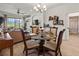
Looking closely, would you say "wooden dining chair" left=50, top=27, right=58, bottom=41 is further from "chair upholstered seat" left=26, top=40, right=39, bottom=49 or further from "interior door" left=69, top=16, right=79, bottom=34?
"chair upholstered seat" left=26, top=40, right=39, bottom=49

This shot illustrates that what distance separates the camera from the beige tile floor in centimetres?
246

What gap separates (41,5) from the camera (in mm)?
2424

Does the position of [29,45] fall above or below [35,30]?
below

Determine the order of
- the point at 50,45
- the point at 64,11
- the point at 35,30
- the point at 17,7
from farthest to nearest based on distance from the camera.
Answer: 1. the point at 50,45
2. the point at 35,30
3. the point at 64,11
4. the point at 17,7

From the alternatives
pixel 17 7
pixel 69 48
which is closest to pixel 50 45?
pixel 69 48

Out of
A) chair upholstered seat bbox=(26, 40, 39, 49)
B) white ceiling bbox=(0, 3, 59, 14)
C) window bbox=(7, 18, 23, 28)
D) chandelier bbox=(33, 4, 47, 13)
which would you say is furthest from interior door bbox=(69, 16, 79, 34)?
window bbox=(7, 18, 23, 28)

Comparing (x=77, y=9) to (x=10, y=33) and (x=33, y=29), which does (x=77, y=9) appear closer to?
(x=33, y=29)

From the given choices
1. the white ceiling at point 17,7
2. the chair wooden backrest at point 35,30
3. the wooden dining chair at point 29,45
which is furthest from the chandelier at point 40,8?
the wooden dining chair at point 29,45

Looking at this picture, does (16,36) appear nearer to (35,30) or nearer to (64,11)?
(35,30)

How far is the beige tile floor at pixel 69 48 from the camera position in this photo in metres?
2.46

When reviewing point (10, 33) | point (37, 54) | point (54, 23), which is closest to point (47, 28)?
point (54, 23)

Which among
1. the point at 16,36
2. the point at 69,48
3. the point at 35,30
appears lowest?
the point at 69,48

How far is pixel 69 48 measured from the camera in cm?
265

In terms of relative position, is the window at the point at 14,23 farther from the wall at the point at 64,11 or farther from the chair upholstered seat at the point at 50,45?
the chair upholstered seat at the point at 50,45
